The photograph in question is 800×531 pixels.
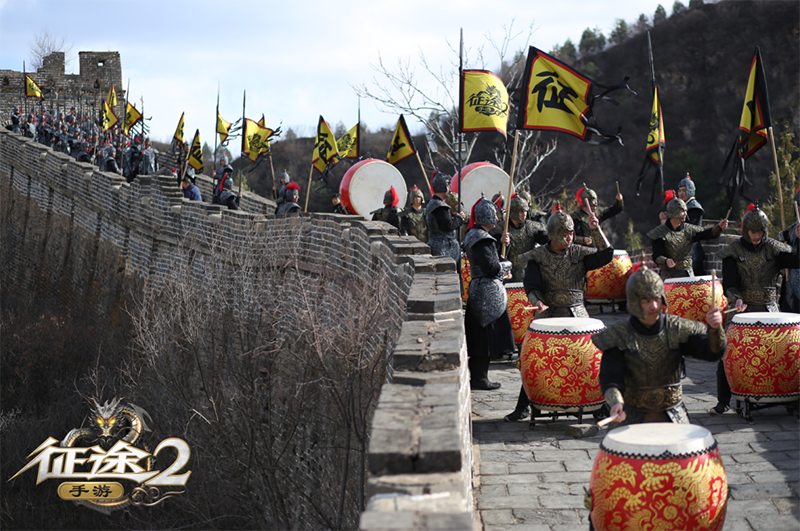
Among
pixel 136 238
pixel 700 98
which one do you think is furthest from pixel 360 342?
pixel 700 98

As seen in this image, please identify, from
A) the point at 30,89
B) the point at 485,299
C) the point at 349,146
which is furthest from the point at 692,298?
the point at 30,89

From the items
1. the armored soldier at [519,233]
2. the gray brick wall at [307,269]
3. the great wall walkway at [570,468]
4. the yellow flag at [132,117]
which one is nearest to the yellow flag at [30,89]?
the gray brick wall at [307,269]

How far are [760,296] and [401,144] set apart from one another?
853 cm

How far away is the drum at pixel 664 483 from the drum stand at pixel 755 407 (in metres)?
3.27

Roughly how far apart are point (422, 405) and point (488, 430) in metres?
3.47

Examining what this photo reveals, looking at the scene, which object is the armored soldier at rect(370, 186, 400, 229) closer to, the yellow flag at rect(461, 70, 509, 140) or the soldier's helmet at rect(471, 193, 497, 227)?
the yellow flag at rect(461, 70, 509, 140)

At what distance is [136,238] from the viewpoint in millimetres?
24578

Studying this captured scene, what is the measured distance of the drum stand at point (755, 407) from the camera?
746 cm

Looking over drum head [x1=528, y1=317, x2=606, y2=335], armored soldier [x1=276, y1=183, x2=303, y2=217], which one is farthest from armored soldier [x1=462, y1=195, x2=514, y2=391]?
armored soldier [x1=276, y1=183, x2=303, y2=217]

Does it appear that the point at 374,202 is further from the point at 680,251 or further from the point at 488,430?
the point at 488,430

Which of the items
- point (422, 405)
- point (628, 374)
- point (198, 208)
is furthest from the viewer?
point (198, 208)

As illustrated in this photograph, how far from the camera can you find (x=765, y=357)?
7.31m

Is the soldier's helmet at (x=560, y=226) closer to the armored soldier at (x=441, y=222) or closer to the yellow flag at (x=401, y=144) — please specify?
the armored soldier at (x=441, y=222)

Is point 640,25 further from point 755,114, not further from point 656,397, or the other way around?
point 656,397
